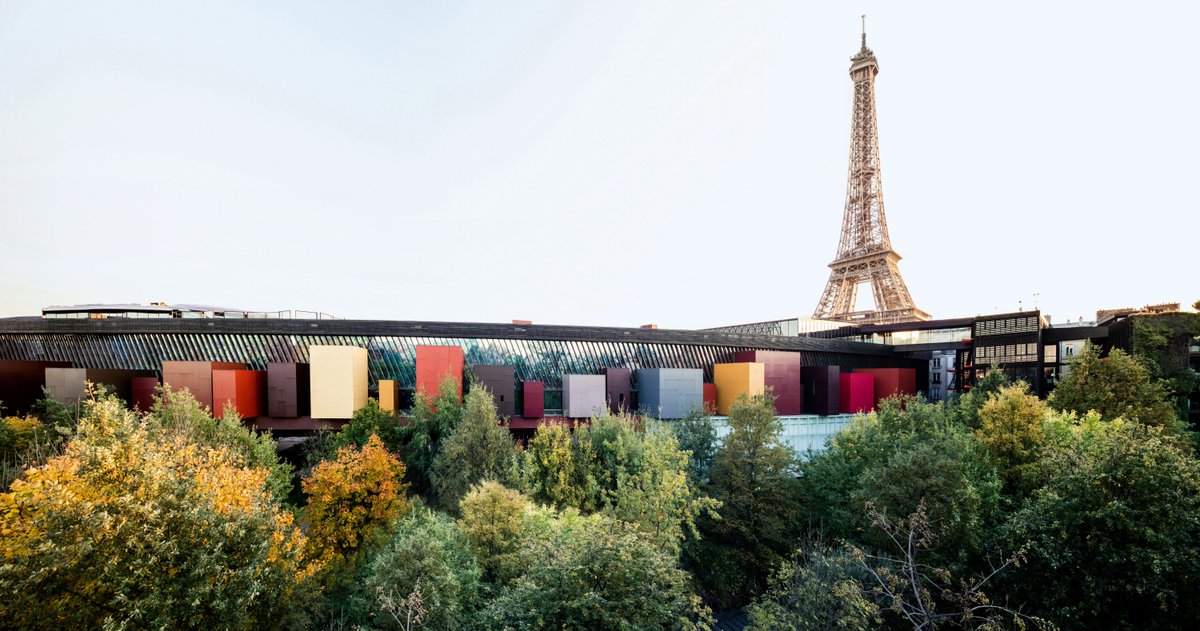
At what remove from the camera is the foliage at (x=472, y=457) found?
2302 centimetres

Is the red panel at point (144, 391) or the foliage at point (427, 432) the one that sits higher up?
the red panel at point (144, 391)

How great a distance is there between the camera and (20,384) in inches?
1165

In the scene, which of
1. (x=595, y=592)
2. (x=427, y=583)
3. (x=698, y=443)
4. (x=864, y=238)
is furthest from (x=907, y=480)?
(x=864, y=238)

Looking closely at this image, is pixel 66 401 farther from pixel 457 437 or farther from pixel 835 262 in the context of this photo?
pixel 835 262

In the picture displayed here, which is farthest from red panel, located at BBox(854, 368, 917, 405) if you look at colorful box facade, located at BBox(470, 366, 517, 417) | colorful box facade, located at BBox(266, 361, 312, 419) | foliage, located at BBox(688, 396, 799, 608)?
colorful box facade, located at BBox(266, 361, 312, 419)

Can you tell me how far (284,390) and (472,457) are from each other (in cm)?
1794

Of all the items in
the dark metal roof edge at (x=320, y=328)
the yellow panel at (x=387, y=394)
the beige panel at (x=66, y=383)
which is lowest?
the yellow panel at (x=387, y=394)

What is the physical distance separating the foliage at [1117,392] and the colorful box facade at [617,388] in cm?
2908

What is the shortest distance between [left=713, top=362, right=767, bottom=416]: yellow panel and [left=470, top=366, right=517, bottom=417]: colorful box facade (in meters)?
17.8

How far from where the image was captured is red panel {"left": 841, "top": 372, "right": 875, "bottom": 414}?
1626 inches

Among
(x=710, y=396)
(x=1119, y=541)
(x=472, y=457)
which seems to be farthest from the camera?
(x=710, y=396)

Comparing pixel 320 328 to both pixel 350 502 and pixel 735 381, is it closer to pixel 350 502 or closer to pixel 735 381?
pixel 350 502

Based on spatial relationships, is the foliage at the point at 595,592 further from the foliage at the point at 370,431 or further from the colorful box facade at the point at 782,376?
the colorful box facade at the point at 782,376

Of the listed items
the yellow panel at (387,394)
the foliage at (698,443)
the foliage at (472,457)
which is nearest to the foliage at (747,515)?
the foliage at (698,443)
